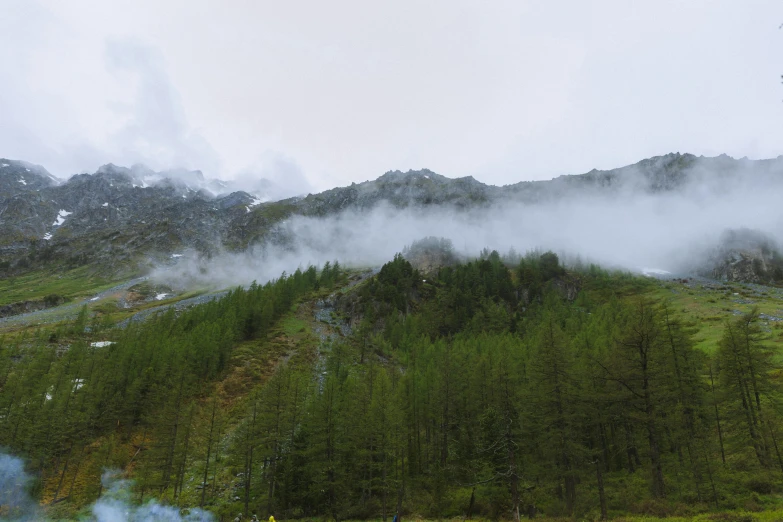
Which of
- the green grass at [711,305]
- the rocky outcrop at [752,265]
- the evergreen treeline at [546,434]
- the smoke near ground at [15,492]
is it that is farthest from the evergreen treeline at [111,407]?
the rocky outcrop at [752,265]

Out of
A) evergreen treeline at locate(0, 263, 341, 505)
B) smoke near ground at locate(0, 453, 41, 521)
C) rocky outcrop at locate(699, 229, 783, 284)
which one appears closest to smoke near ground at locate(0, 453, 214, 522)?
smoke near ground at locate(0, 453, 41, 521)

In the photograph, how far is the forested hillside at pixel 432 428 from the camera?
108 ft

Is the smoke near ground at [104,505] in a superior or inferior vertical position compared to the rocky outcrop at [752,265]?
superior

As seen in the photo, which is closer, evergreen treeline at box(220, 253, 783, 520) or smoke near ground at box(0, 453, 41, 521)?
evergreen treeline at box(220, 253, 783, 520)

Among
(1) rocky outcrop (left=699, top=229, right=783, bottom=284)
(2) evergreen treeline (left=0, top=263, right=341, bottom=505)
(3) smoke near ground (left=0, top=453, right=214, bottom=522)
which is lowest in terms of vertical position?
(1) rocky outcrop (left=699, top=229, right=783, bottom=284)

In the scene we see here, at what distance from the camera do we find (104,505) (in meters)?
44.2

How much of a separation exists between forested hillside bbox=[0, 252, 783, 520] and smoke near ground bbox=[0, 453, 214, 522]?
137 cm

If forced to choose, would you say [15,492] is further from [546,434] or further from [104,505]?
[546,434]

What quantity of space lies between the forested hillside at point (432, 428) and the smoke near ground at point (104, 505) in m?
1.37

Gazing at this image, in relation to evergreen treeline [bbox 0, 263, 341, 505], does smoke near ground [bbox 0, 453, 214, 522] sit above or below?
below

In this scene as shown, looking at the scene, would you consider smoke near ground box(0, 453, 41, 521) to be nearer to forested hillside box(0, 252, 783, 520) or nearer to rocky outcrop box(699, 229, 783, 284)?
forested hillside box(0, 252, 783, 520)

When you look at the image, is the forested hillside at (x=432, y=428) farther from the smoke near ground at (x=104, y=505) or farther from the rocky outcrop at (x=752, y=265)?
the rocky outcrop at (x=752, y=265)

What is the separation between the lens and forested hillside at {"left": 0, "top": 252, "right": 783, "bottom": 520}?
32875mm

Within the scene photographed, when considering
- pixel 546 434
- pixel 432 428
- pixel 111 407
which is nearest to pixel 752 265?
pixel 432 428
